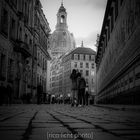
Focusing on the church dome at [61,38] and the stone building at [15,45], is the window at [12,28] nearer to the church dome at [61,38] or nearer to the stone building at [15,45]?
the stone building at [15,45]

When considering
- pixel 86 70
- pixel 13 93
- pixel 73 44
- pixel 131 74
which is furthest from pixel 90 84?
pixel 131 74

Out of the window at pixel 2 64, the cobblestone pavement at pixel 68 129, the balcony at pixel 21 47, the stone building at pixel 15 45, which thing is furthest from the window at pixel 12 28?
the cobblestone pavement at pixel 68 129

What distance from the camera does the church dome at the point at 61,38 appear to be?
13145 cm

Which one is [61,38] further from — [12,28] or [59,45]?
[12,28]

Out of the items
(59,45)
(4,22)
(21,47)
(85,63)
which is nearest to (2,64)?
(4,22)

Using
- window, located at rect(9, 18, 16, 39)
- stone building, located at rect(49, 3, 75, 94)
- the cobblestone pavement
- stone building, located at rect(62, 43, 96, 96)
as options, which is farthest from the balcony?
stone building, located at rect(49, 3, 75, 94)

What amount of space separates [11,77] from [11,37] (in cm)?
402

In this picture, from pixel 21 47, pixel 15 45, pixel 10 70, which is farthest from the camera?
pixel 21 47

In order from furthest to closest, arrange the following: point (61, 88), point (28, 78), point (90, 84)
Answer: point (61, 88)
point (90, 84)
point (28, 78)

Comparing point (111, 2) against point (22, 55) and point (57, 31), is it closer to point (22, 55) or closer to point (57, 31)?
point (22, 55)

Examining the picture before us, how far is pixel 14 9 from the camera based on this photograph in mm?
27531

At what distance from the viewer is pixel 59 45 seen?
133 m

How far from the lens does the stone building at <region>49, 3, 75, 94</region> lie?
405 ft

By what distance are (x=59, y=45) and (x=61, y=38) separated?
13.0ft
